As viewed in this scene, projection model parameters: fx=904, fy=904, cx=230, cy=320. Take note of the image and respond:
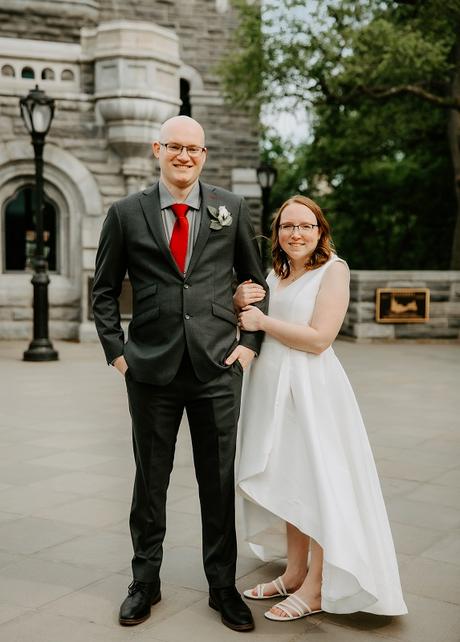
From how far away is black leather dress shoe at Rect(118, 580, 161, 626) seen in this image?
3658 millimetres

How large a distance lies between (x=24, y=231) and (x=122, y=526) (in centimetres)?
1068

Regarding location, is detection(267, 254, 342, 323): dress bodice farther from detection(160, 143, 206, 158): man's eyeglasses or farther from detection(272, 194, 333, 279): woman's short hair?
detection(160, 143, 206, 158): man's eyeglasses

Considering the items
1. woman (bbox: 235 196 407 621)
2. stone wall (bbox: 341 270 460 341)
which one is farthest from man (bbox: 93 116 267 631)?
stone wall (bbox: 341 270 460 341)

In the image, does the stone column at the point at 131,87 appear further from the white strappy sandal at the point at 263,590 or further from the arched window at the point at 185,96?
the white strappy sandal at the point at 263,590

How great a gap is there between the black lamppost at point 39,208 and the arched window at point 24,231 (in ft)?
8.26

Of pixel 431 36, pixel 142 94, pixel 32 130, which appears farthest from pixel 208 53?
pixel 32 130

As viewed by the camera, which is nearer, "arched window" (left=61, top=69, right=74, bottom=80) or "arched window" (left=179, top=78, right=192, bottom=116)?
"arched window" (left=61, top=69, right=74, bottom=80)

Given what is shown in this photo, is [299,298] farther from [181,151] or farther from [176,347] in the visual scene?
[181,151]

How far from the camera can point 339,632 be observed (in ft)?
12.0

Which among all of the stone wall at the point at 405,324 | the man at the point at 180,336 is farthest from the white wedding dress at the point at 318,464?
the stone wall at the point at 405,324

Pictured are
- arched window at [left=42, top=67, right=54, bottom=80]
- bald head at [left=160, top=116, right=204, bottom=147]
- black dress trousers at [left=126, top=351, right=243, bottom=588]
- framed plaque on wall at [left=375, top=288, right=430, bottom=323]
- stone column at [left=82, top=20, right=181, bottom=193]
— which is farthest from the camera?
framed plaque on wall at [left=375, top=288, right=430, bottom=323]

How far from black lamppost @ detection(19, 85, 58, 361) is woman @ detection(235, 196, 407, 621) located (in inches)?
347

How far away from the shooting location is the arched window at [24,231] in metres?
14.9

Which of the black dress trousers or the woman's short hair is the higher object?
the woman's short hair
